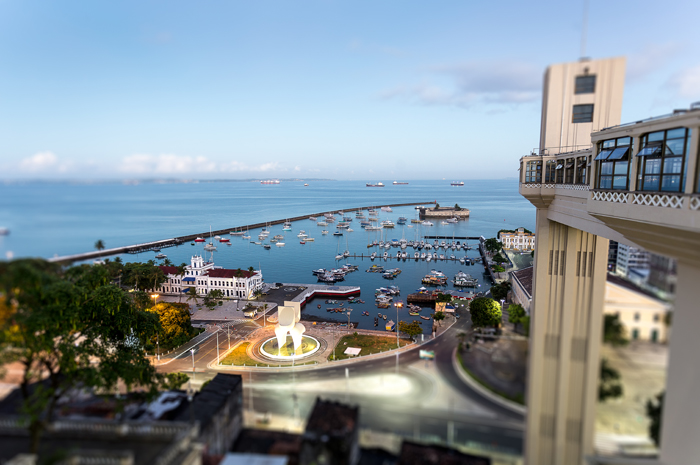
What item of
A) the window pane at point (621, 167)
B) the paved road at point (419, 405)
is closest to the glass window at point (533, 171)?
the window pane at point (621, 167)

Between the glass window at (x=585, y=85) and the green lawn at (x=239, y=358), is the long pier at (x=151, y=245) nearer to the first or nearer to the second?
the green lawn at (x=239, y=358)

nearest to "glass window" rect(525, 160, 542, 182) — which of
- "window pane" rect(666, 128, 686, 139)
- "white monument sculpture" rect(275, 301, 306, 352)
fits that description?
"window pane" rect(666, 128, 686, 139)

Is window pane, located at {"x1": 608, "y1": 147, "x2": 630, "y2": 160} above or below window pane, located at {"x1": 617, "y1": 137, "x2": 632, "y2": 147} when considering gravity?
below

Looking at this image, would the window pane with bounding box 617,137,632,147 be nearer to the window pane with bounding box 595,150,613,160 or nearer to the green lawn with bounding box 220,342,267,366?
the window pane with bounding box 595,150,613,160

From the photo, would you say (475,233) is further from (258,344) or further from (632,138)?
(632,138)

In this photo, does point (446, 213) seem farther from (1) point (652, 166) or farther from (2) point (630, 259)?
(1) point (652, 166)

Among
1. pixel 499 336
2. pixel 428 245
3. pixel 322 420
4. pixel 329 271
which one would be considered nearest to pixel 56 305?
pixel 322 420
